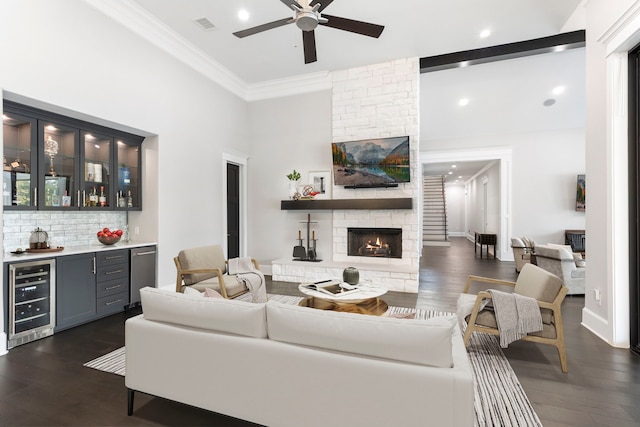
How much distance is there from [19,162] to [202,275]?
2.28 m

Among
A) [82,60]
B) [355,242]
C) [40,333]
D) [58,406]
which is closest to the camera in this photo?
[58,406]

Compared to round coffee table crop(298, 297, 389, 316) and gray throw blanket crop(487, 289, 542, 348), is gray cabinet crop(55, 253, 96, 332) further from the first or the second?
gray throw blanket crop(487, 289, 542, 348)

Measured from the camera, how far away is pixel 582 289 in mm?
4797

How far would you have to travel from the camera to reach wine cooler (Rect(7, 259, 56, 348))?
9.82 ft

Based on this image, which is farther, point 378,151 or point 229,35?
point 378,151

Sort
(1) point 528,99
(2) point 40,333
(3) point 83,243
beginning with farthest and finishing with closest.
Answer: (1) point 528,99
(3) point 83,243
(2) point 40,333

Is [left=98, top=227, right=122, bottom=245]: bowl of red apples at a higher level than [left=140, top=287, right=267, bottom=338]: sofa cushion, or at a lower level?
higher

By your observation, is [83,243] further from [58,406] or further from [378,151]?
[378,151]

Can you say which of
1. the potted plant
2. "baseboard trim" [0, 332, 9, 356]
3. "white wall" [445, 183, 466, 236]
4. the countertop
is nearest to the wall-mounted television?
the potted plant

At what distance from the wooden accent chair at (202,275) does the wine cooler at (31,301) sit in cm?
124

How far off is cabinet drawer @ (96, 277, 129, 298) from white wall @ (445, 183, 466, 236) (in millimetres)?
14892

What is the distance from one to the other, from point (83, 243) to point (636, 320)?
21.1 ft

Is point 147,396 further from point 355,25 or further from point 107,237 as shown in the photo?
point 355,25

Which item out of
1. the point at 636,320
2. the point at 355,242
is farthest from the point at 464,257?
the point at 636,320
